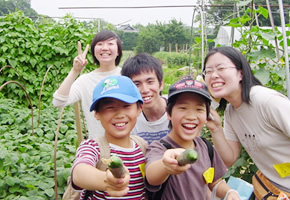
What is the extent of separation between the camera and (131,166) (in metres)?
1.40

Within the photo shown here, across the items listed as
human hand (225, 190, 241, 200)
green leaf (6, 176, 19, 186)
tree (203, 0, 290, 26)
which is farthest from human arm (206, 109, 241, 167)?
green leaf (6, 176, 19, 186)

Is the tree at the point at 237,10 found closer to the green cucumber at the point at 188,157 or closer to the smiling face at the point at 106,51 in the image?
the smiling face at the point at 106,51

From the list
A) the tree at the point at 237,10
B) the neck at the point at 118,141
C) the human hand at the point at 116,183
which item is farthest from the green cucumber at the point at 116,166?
the tree at the point at 237,10

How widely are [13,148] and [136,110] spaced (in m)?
2.19

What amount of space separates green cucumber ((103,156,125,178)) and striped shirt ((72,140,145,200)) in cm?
35

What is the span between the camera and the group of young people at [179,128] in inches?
Answer: 50.4

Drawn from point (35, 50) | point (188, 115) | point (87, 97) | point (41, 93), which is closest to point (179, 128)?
point (188, 115)

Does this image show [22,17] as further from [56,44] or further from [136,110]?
[136,110]

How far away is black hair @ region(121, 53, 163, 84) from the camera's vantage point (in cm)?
190

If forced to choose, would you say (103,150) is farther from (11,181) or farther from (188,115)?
(11,181)

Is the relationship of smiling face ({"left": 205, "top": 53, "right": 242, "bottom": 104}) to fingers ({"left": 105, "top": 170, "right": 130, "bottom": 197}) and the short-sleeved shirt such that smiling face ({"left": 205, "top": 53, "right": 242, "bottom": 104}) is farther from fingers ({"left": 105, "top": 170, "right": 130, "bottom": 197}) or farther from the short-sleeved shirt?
fingers ({"left": 105, "top": 170, "right": 130, "bottom": 197})

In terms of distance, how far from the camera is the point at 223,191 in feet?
5.12

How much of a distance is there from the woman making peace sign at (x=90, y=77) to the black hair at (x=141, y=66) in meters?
0.49

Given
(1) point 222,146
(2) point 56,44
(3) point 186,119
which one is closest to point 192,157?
(3) point 186,119
